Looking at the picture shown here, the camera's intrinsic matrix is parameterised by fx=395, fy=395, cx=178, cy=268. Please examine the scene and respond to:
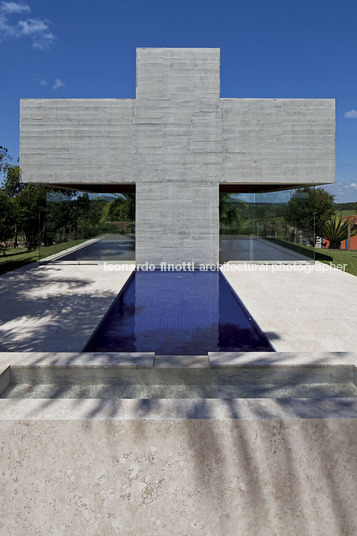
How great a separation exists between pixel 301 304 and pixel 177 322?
119 inches

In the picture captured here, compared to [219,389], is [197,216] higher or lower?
higher

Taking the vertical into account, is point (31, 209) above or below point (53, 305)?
above

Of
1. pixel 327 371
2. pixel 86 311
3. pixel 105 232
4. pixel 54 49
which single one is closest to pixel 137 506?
pixel 327 371

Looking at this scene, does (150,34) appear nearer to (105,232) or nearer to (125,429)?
(105,232)

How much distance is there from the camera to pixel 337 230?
77.3 ft

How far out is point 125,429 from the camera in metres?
2.43

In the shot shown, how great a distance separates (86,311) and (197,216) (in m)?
7.59

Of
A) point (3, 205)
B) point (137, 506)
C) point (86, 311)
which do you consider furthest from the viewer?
point (3, 205)

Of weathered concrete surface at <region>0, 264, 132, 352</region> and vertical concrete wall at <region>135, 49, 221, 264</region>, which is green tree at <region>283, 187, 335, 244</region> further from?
weathered concrete surface at <region>0, 264, 132, 352</region>

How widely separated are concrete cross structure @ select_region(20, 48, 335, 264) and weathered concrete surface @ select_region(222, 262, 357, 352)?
12.0ft

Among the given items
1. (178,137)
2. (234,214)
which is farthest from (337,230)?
(178,137)

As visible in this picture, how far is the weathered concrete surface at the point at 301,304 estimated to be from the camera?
6.28m

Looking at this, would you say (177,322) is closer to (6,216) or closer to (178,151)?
(178,151)

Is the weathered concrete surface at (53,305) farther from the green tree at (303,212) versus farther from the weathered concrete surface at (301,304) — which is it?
the green tree at (303,212)
